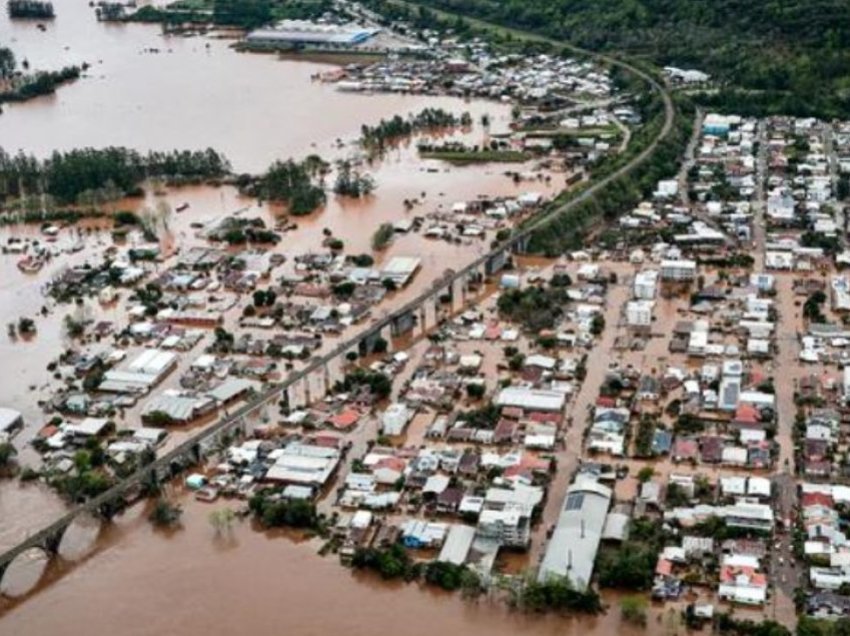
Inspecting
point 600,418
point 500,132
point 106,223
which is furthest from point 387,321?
point 500,132

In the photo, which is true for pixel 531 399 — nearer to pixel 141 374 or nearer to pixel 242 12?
pixel 141 374

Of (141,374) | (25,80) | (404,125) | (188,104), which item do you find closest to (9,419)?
(141,374)

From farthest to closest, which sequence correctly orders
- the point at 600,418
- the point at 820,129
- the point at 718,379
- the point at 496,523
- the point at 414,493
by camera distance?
the point at 820,129, the point at 718,379, the point at 600,418, the point at 414,493, the point at 496,523

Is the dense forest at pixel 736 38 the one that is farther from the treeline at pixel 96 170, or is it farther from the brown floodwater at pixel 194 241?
the treeline at pixel 96 170

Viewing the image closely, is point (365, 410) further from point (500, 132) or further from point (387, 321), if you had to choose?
point (500, 132)

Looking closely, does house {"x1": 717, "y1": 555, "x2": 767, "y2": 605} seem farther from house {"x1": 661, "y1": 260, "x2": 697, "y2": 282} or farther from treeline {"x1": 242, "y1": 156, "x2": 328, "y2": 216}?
treeline {"x1": 242, "y1": 156, "x2": 328, "y2": 216}

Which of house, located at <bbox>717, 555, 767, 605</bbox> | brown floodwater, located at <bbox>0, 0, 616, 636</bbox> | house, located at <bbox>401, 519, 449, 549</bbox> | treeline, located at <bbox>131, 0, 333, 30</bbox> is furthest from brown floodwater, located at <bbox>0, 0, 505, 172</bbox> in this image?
house, located at <bbox>717, 555, 767, 605</bbox>

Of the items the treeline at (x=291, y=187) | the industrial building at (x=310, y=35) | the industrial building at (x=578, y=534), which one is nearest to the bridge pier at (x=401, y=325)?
the industrial building at (x=578, y=534)
